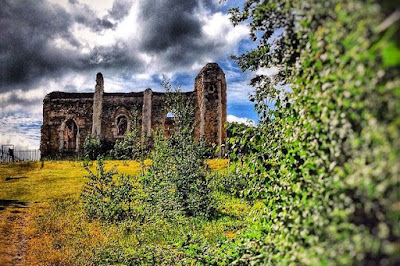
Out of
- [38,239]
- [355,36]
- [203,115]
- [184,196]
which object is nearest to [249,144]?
[355,36]

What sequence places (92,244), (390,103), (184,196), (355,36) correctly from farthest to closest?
(184,196) < (92,244) < (355,36) < (390,103)

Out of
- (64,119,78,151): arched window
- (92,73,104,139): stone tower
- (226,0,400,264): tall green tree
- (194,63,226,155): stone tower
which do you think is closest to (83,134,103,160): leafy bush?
(92,73,104,139): stone tower

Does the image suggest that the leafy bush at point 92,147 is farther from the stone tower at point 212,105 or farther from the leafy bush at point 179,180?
the leafy bush at point 179,180

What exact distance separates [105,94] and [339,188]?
89.9ft

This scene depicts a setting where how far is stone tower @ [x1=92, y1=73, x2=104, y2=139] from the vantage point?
27.5 meters

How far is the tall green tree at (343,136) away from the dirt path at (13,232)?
18.7 feet

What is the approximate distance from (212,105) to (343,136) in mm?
20360

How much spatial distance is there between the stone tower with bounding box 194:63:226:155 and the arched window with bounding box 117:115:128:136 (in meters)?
8.32

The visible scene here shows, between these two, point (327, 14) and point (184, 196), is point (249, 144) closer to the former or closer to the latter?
point (327, 14)

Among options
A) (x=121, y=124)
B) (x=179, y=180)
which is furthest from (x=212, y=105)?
(x=179, y=180)

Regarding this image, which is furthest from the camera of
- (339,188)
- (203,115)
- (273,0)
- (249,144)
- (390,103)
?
(203,115)

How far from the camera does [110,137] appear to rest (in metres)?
27.5

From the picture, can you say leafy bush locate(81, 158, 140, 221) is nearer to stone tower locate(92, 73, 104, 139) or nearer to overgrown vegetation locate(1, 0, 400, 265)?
overgrown vegetation locate(1, 0, 400, 265)

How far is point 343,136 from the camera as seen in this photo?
234 centimetres
